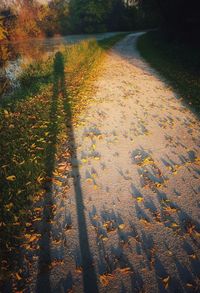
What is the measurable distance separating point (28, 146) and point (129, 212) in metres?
3.13

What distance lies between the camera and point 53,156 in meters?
5.51

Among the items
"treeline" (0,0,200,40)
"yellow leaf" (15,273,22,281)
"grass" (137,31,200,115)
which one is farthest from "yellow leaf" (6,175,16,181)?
"treeline" (0,0,200,40)

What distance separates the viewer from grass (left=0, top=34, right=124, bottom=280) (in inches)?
147

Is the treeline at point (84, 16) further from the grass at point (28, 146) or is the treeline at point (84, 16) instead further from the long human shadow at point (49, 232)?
the long human shadow at point (49, 232)

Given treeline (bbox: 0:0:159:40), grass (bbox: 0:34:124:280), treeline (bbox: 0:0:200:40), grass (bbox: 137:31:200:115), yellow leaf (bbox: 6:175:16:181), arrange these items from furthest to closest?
treeline (bbox: 0:0:159:40) → treeline (bbox: 0:0:200:40) → grass (bbox: 137:31:200:115) → yellow leaf (bbox: 6:175:16:181) → grass (bbox: 0:34:124:280)

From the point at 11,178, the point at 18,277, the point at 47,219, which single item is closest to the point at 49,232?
the point at 47,219

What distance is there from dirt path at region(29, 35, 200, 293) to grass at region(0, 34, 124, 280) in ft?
1.58

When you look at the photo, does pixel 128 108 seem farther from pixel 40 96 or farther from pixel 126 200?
pixel 126 200

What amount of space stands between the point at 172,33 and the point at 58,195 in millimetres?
23753

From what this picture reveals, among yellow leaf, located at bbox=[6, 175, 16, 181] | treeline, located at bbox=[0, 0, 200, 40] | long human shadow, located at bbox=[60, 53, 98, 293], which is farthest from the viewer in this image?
treeline, located at bbox=[0, 0, 200, 40]

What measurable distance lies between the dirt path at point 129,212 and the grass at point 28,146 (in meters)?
0.48

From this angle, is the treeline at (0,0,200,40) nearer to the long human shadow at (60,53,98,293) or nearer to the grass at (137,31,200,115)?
the grass at (137,31,200,115)

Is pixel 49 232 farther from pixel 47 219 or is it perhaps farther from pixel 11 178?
pixel 11 178

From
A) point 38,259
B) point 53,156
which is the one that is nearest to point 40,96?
point 53,156
